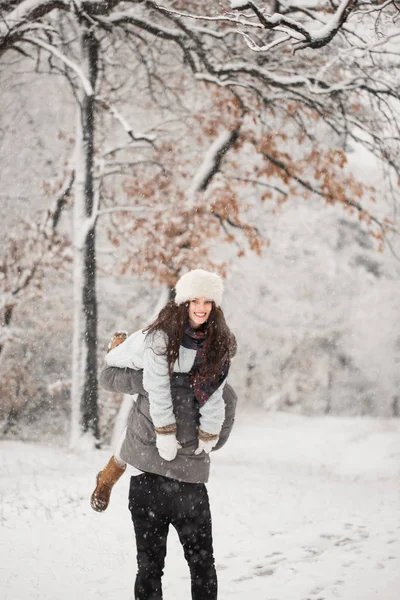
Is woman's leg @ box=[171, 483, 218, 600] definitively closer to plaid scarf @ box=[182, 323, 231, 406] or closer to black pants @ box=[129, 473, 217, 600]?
black pants @ box=[129, 473, 217, 600]

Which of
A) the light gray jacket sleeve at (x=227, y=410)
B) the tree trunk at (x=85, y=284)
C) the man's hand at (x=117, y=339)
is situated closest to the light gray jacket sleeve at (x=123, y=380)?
the man's hand at (x=117, y=339)

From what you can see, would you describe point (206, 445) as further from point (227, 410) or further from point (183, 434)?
point (227, 410)

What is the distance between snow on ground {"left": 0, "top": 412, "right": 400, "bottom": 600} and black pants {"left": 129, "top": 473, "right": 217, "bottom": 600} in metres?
1.25

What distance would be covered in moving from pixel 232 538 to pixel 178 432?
2.99m

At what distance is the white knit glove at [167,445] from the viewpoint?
281 cm

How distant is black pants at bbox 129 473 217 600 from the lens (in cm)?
288

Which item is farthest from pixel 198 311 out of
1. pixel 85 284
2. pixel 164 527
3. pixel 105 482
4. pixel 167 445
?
pixel 85 284

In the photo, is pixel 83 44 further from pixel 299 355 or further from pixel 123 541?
pixel 299 355

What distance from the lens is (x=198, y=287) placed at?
115 inches

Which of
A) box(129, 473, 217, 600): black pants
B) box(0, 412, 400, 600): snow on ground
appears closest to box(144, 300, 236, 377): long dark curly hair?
box(129, 473, 217, 600): black pants

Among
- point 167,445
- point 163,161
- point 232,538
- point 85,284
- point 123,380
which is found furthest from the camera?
point 163,161

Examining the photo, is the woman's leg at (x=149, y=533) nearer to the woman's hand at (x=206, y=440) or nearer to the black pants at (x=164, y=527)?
the black pants at (x=164, y=527)

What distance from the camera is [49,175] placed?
15289mm

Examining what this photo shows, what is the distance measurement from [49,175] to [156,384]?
13552 millimetres
